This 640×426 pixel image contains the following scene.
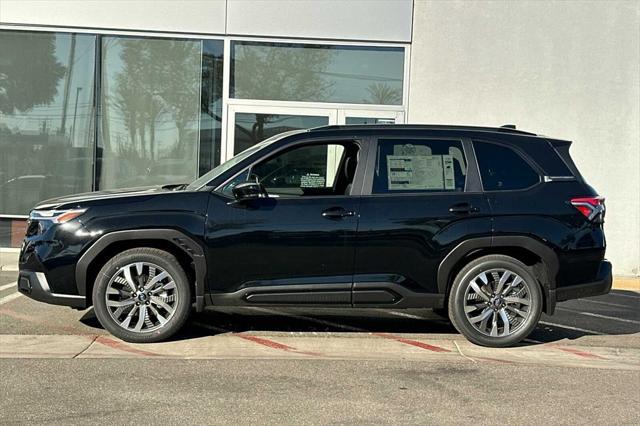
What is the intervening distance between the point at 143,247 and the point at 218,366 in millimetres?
1280

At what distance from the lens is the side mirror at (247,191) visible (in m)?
5.51

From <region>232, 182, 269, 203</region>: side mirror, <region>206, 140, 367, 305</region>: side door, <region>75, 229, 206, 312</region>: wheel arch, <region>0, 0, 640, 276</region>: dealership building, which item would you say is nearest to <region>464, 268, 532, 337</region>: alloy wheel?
<region>206, 140, 367, 305</region>: side door

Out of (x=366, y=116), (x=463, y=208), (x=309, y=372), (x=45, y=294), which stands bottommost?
(x=309, y=372)

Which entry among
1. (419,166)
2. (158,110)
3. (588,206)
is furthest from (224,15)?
(588,206)

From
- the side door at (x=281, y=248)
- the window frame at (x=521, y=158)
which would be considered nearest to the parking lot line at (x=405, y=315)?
the side door at (x=281, y=248)

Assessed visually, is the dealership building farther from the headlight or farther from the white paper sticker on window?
the headlight

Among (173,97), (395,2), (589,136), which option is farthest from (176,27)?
(589,136)

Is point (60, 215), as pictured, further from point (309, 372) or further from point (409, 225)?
point (409, 225)

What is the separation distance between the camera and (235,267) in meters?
5.57

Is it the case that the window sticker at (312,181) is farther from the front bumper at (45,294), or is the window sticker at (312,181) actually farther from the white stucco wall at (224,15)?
the white stucco wall at (224,15)

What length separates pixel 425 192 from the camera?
579cm

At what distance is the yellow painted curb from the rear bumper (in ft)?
Result: 14.9

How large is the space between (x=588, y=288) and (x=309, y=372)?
2.70 metres

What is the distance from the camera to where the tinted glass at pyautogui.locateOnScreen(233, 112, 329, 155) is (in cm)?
1124
